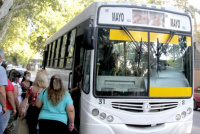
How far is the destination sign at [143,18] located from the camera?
5.52 m

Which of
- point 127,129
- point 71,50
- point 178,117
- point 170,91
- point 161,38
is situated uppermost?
point 161,38

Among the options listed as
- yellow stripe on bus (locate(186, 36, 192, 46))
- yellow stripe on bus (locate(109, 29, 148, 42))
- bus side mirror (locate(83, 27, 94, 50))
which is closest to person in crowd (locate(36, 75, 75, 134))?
bus side mirror (locate(83, 27, 94, 50))

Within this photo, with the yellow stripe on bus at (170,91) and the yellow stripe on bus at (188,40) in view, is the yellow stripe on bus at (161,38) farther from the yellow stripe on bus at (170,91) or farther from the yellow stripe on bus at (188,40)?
the yellow stripe on bus at (170,91)

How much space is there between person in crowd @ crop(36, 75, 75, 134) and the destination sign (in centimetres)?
179

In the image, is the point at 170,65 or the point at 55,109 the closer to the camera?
the point at 55,109

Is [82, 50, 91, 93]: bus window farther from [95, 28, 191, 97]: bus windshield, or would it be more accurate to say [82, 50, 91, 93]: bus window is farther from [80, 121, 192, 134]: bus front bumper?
[80, 121, 192, 134]: bus front bumper

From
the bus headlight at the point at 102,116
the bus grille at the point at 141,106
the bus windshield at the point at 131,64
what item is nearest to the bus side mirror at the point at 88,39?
the bus windshield at the point at 131,64

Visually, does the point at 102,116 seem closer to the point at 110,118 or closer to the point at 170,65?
the point at 110,118

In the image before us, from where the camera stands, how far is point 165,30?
18.9 ft

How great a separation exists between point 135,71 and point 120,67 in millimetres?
312

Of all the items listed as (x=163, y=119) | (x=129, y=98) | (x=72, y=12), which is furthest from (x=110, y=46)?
(x=72, y=12)

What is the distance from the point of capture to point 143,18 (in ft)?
18.6

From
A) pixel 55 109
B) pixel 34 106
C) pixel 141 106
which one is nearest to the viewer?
pixel 55 109

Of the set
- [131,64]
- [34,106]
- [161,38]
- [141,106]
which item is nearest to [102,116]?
[141,106]
